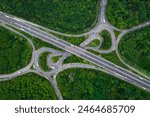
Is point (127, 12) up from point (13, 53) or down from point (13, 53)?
up

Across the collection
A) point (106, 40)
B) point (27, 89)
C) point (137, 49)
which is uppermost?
point (106, 40)

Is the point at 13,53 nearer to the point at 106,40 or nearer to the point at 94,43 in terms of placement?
the point at 94,43

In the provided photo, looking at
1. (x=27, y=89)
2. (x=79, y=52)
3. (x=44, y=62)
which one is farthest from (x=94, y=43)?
(x=27, y=89)

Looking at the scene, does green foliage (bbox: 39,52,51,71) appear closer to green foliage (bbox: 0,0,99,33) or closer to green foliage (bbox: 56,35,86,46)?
green foliage (bbox: 56,35,86,46)

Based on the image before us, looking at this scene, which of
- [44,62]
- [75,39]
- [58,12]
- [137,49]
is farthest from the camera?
[58,12]

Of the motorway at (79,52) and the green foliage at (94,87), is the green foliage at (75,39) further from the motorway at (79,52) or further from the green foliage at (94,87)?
the green foliage at (94,87)

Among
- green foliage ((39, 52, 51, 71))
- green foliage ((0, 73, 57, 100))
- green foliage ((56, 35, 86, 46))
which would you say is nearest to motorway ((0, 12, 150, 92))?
green foliage ((56, 35, 86, 46))

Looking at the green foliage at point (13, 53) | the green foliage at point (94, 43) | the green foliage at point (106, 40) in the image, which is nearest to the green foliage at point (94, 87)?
the green foliage at point (94, 43)
